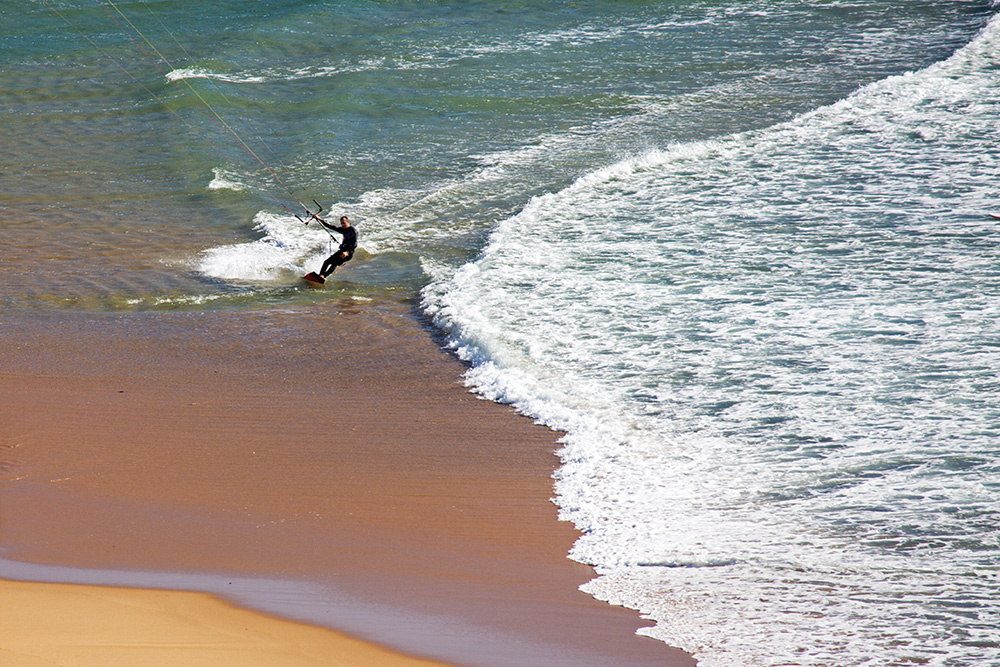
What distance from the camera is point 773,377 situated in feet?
31.0

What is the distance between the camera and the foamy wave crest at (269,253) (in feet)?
45.1

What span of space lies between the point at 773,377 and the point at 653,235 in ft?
16.7

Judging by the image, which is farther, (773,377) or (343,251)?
(343,251)

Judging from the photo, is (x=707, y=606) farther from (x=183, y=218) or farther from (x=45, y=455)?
(x=183, y=218)

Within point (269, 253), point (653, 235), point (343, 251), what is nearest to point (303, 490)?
point (343, 251)

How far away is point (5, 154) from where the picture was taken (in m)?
19.5

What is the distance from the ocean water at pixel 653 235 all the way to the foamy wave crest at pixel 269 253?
7 cm

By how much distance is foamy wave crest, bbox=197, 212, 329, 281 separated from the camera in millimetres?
13750

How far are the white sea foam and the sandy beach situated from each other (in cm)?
52

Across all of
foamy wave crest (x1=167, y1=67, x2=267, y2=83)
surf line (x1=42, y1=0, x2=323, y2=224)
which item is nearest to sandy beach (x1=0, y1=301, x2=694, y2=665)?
surf line (x1=42, y1=0, x2=323, y2=224)

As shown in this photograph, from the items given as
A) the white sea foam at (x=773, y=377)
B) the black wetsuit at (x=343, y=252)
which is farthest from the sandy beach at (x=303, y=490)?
the black wetsuit at (x=343, y=252)

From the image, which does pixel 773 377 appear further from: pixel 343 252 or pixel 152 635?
pixel 343 252

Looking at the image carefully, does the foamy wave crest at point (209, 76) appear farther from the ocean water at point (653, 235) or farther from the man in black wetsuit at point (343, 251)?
the man in black wetsuit at point (343, 251)

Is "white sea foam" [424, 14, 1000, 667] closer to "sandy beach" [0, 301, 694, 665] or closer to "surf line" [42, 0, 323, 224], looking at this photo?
"sandy beach" [0, 301, 694, 665]
